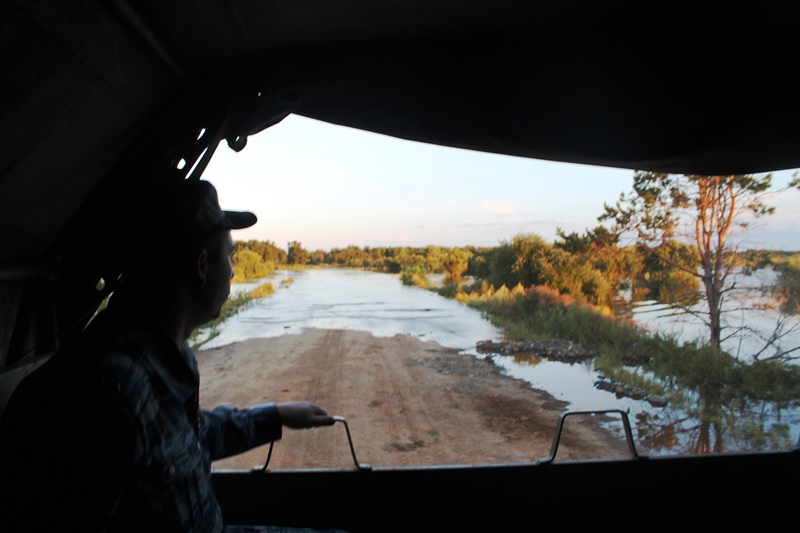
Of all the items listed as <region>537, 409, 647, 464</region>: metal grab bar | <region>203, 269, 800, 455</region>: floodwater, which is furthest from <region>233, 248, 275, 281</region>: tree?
<region>537, 409, 647, 464</region>: metal grab bar

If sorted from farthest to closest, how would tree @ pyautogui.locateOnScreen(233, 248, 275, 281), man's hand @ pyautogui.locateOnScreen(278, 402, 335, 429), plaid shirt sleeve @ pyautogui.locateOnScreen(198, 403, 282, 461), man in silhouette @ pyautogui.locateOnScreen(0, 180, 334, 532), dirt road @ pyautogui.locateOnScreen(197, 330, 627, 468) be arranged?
tree @ pyautogui.locateOnScreen(233, 248, 275, 281) → dirt road @ pyautogui.locateOnScreen(197, 330, 627, 468) → man's hand @ pyautogui.locateOnScreen(278, 402, 335, 429) → plaid shirt sleeve @ pyautogui.locateOnScreen(198, 403, 282, 461) → man in silhouette @ pyautogui.locateOnScreen(0, 180, 334, 532)

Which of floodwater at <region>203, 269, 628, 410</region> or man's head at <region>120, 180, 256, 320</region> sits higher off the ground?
man's head at <region>120, 180, 256, 320</region>

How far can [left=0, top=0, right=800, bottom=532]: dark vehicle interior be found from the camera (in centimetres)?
107

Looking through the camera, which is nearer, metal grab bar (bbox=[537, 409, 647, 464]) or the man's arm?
the man's arm

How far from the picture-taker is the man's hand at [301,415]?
1327 millimetres

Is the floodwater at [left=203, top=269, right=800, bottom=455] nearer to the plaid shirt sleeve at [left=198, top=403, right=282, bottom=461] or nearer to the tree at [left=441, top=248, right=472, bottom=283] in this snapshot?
the tree at [left=441, top=248, right=472, bottom=283]

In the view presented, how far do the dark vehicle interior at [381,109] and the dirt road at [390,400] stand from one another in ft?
0.55

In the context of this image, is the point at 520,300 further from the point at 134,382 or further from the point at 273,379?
the point at 134,382

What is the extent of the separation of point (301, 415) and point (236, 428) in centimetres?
18

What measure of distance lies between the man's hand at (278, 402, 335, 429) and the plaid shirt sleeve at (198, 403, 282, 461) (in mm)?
23

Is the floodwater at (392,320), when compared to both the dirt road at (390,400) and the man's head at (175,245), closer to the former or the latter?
the dirt road at (390,400)

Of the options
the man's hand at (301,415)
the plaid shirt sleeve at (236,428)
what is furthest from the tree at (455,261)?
the plaid shirt sleeve at (236,428)

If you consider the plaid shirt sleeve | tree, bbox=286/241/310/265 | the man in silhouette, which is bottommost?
the plaid shirt sleeve

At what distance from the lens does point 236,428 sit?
48.9 inches
